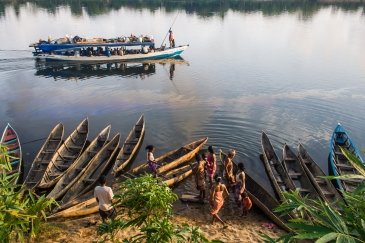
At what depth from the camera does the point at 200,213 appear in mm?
11344

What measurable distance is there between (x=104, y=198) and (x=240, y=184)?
4.60 meters

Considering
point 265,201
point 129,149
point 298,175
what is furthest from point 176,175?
point 298,175

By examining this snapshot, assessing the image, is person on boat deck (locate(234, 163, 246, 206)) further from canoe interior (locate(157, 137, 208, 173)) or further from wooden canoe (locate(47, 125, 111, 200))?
wooden canoe (locate(47, 125, 111, 200))

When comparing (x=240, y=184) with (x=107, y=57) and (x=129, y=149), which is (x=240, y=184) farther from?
(x=107, y=57)

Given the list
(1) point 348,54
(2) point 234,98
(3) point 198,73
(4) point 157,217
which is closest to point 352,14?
(1) point 348,54

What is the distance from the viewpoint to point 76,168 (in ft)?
46.6

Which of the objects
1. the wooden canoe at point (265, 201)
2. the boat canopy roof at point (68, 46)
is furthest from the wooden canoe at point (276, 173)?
the boat canopy roof at point (68, 46)

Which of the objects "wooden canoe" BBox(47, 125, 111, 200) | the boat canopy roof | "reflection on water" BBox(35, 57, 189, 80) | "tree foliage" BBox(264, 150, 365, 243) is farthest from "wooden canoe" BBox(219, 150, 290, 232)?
the boat canopy roof

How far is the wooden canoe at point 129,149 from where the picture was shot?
47.1ft

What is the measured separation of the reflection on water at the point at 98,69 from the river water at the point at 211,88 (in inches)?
4.1

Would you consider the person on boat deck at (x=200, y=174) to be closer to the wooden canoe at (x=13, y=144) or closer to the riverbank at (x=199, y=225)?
the riverbank at (x=199, y=225)

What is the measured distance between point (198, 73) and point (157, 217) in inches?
1076

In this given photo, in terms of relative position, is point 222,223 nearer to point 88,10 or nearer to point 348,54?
point 348,54

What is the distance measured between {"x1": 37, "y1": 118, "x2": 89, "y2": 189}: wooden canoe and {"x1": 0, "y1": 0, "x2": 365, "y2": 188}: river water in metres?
1.83
